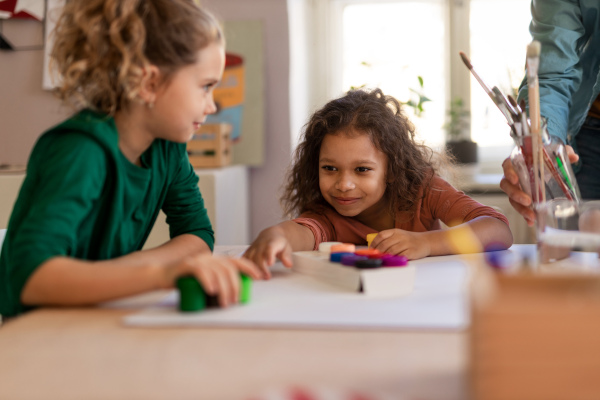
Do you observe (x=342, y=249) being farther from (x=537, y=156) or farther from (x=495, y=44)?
(x=495, y=44)

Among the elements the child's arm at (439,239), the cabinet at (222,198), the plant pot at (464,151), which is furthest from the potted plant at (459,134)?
the child's arm at (439,239)

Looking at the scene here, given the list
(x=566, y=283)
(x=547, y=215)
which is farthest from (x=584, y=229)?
(x=566, y=283)

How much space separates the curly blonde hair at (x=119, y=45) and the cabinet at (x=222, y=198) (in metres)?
0.84

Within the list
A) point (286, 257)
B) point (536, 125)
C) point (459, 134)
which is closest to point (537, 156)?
point (536, 125)

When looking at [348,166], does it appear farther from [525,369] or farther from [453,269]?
[525,369]

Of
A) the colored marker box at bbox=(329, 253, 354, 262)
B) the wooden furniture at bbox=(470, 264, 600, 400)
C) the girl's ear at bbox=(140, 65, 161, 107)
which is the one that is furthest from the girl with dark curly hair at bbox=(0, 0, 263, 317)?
the wooden furniture at bbox=(470, 264, 600, 400)

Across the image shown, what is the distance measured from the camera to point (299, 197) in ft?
4.69

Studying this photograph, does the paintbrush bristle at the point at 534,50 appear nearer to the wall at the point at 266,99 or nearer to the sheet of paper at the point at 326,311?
the sheet of paper at the point at 326,311

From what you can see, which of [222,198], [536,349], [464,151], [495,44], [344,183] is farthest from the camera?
[495,44]

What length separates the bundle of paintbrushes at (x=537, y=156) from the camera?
815mm

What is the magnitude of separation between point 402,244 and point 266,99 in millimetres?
1920

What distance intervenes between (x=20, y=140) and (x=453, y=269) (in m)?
2.35

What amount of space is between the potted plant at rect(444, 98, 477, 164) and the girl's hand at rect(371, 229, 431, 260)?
6.49 ft

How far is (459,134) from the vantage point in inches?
122
